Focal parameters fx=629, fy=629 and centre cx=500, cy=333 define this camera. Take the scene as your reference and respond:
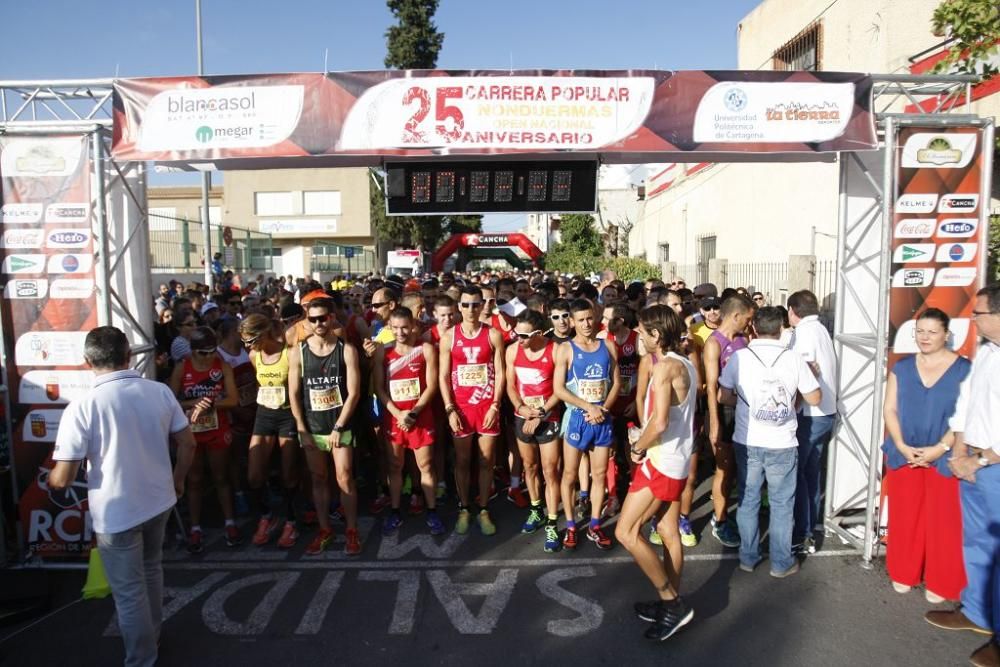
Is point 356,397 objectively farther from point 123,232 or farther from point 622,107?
point 622,107

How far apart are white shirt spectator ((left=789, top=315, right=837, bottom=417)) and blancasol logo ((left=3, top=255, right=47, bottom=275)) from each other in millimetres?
6144

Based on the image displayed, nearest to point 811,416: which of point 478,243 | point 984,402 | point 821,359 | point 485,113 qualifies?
point 821,359

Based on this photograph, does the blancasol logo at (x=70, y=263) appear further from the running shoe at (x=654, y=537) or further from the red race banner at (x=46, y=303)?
the running shoe at (x=654, y=537)

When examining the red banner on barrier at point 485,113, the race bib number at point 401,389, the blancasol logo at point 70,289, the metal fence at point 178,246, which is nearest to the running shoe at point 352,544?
the race bib number at point 401,389

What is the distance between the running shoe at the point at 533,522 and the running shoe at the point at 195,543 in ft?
8.83

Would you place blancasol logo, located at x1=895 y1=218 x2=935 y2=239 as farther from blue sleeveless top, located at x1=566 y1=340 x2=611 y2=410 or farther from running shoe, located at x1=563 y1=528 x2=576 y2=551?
running shoe, located at x1=563 y1=528 x2=576 y2=551

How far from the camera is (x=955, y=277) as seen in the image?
512 centimetres

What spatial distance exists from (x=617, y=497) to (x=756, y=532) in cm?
163

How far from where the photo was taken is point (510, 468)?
6305 millimetres

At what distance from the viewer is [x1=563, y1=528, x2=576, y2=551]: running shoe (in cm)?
512

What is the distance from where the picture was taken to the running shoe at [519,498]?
605cm

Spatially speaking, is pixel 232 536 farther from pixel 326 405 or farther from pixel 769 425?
pixel 769 425

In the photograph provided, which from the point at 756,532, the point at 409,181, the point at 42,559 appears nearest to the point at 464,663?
the point at 756,532

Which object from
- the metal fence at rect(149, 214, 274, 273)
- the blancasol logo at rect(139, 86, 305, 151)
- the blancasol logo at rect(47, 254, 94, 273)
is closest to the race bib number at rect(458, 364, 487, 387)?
the blancasol logo at rect(139, 86, 305, 151)
